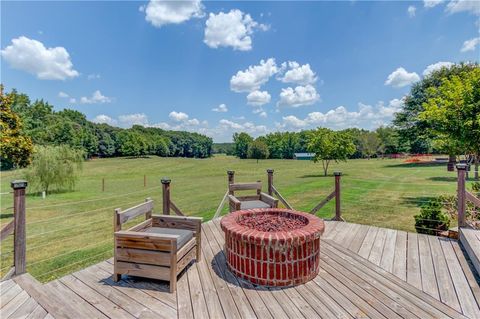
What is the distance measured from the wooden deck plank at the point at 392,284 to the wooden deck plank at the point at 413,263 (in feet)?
0.47

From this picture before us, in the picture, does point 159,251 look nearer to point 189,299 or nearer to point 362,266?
point 189,299

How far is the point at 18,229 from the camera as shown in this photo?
10.5 ft

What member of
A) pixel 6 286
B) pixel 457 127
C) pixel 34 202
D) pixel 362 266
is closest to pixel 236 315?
pixel 362 266

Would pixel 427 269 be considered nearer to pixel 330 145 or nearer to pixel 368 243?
pixel 368 243

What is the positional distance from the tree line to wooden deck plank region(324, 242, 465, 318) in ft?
40.5

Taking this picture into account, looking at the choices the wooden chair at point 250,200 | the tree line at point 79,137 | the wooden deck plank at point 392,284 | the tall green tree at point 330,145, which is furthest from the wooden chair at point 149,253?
the tall green tree at point 330,145

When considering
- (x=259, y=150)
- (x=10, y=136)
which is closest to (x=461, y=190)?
(x=10, y=136)

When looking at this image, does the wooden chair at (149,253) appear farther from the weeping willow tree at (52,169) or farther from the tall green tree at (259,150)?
the tall green tree at (259,150)

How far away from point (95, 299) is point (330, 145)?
2241 cm

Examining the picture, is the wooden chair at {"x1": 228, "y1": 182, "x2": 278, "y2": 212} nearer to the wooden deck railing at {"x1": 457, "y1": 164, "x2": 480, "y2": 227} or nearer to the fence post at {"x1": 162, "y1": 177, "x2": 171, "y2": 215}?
the fence post at {"x1": 162, "y1": 177, "x2": 171, "y2": 215}

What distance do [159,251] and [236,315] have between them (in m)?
1.09

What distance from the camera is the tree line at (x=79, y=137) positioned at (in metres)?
10.9

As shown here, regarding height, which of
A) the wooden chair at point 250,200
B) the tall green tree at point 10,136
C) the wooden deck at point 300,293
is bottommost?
the wooden deck at point 300,293

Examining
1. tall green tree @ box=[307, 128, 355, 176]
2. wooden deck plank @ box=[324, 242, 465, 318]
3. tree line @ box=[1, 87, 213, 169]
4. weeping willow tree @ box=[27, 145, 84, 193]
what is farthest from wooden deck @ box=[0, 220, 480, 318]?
tall green tree @ box=[307, 128, 355, 176]
